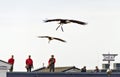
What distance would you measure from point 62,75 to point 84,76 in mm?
2344

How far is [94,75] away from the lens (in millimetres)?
47062

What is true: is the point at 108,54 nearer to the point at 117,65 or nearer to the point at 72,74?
the point at 117,65

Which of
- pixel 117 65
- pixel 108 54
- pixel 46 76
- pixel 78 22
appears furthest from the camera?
pixel 117 65

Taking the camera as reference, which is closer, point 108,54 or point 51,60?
point 51,60

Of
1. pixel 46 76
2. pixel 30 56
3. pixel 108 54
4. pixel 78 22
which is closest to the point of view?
pixel 78 22

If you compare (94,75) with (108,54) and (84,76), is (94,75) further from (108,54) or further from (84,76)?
(108,54)

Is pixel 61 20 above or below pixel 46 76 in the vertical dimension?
above

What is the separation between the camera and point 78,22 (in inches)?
889

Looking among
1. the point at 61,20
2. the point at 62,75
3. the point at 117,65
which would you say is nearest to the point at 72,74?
the point at 62,75

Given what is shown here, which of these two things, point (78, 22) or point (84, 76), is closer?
point (78, 22)

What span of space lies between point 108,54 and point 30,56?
63.7 m

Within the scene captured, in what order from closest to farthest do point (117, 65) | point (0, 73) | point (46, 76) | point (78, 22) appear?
point (78, 22), point (0, 73), point (46, 76), point (117, 65)

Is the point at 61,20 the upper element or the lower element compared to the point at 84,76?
upper

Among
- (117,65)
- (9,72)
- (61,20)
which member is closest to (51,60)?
(9,72)
